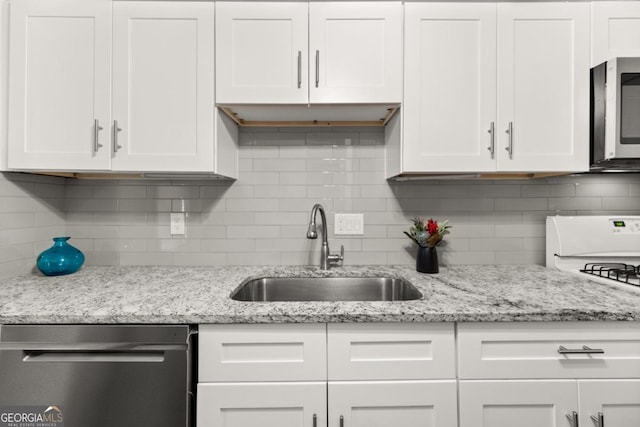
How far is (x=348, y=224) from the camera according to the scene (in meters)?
1.89

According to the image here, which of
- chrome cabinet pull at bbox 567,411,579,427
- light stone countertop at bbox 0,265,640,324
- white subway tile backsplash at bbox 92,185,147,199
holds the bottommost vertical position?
chrome cabinet pull at bbox 567,411,579,427

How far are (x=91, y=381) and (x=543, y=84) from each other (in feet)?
6.89

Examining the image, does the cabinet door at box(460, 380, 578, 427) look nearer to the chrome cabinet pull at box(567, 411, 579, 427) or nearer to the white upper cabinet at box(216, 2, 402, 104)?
the chrome cabinet pull at box(567, 411, 579, 427)

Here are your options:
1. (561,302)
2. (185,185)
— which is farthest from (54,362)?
(561,302)

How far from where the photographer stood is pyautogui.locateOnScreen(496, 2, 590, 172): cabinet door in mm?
1521

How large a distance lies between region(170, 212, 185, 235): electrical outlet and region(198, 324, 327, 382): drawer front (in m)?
0.90

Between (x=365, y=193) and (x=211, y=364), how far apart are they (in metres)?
1.16

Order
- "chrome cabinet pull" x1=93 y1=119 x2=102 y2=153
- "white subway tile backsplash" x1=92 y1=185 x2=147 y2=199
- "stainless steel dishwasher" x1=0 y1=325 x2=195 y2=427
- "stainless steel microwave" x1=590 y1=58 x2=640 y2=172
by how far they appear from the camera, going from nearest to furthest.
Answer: "stainless steel dishwasher" x1=0 y1=325 x2=195 y2=427
"stainless steel microwave" x1=590 y1=58 x2=640 y2=172
"chrome cabinet pull" x1=93 y1=119 x2=102 y2=153
"white subway tile backsplash" x1=92 y1=185 x2=147 y2=199

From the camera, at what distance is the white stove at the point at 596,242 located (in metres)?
1.71

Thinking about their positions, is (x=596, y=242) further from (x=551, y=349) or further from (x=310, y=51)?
(x=310, y=51)

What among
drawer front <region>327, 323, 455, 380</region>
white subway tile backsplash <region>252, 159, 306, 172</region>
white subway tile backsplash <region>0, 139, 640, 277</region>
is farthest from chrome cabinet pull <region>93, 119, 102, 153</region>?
drawer front <region>327, 323, 455, 380</region>

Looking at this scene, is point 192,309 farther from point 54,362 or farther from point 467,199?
point 467,199

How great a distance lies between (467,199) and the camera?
1903 mm

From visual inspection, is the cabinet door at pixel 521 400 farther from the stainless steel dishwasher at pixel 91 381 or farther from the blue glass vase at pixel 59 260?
the blue glass vase at pixel 59 260
